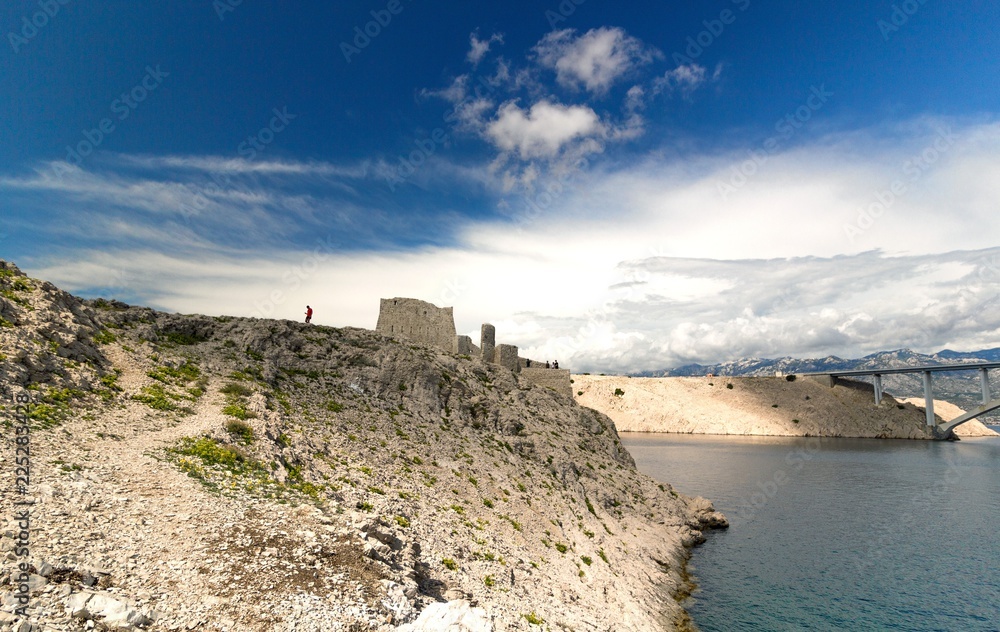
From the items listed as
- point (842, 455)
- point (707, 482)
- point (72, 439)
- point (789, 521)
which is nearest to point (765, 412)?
point (842, 455)

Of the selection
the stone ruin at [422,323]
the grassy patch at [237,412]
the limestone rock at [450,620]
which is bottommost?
the limestone rock at [450,620]

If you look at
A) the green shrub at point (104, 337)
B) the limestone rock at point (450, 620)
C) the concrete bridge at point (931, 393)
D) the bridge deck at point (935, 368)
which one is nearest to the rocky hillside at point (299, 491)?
the limestone rock at point (450, 620)

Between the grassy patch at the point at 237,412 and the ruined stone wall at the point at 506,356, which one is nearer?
the grassy patch at the point at 237,412

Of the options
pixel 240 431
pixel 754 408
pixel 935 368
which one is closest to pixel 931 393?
pixel 935 368

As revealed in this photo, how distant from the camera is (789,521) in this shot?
46.8m

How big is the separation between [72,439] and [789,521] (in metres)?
53.9

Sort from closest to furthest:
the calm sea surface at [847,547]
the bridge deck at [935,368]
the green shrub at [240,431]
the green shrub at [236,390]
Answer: the green shrub at [240,431] → the green shrub at [236,390] → the calm sea surface at [847,547] → the bridge deck at [935,368]

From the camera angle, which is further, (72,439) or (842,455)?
(842,455)

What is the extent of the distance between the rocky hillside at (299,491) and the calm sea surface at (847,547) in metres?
4.51

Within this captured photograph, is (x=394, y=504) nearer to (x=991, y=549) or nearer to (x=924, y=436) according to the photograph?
(x=991, y=549)

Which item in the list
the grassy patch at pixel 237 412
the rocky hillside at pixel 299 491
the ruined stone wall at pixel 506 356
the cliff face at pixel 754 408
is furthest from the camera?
the cliff face at pixel 754 408

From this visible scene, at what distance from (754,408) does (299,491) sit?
15380 centimetres

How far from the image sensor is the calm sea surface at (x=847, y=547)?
A: 2906 centimetres

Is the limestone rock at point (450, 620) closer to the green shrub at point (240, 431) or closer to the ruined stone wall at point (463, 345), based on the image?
the green shrub at point (240, 431)
